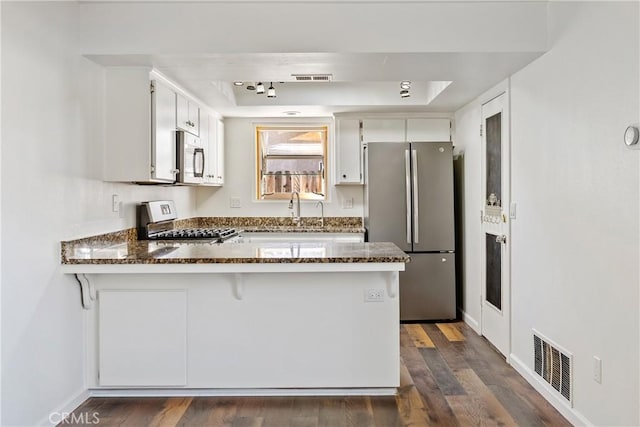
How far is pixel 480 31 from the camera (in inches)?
107

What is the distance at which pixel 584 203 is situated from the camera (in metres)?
2.37

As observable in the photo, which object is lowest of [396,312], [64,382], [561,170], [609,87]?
[64,382]

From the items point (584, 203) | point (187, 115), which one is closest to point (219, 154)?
point (187, 115)

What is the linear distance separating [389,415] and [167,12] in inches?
106

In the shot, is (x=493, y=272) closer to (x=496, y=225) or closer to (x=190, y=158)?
(x=496, y=225)

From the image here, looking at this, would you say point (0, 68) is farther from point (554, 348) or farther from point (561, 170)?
point (554, 348)

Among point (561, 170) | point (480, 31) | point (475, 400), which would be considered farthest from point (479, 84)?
point (475, 400)

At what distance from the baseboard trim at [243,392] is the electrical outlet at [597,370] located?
1.08 meters

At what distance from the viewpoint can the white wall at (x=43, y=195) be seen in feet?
6.95

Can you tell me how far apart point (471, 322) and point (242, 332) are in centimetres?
248

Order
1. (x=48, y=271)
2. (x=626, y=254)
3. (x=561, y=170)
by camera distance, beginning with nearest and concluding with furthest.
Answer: (x=626, y=254)
(x=48, y=271)
(x=561, y=170)

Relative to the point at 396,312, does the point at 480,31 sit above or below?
above

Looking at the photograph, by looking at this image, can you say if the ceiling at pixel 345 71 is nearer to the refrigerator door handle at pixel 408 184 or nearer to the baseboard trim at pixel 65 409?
the refrigerator door handle at pixel 408 184

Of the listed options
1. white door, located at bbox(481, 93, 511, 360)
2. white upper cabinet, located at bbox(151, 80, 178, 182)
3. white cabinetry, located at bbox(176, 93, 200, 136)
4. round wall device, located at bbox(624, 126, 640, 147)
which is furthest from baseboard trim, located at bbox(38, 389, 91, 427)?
round wall device, located at bbox(624, 126, 640, 147)
